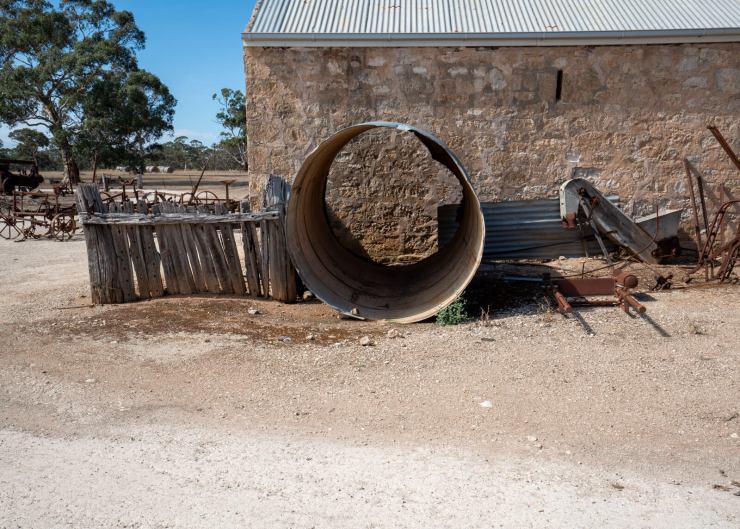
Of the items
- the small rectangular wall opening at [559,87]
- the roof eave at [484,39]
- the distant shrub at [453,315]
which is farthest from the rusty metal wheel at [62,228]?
the small rectangular wall opening at [559,87]

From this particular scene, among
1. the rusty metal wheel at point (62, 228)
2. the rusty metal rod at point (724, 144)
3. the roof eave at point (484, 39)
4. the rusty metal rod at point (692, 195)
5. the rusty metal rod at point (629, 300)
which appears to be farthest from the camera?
the rusty metal wheel at point (62, 228)

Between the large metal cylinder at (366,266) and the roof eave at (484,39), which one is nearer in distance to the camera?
the large metal cylinder at (366,266)

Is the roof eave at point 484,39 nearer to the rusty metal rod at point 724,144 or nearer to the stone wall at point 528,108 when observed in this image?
the stone wall at point 528,108

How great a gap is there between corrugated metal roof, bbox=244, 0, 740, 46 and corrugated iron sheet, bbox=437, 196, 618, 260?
240cm

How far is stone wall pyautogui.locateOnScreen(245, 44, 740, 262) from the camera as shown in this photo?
30.2 ft

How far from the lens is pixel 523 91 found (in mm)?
9320

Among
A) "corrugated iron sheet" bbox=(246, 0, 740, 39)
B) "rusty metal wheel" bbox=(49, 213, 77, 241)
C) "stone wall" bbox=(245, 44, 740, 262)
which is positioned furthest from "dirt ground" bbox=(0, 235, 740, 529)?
"rusty metal wheel" bbox=(49, 213, 77, 241)

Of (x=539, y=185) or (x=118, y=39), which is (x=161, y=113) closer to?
(x=118, y=39)

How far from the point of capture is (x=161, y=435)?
430cm

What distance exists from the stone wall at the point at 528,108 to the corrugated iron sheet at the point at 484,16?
0.30m

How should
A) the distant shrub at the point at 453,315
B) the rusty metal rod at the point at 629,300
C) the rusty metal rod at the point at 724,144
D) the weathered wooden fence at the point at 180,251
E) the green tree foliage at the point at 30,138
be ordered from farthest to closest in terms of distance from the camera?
the green tree foliage at the point at 30,138
the rusty metal rod at the point at 724,144
the weathered wooden fence at the point at 180,251
the distant shrub at the point at 453,315
the rusty metal rod at the point at 629,300

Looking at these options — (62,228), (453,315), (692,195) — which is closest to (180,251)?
(453,315)

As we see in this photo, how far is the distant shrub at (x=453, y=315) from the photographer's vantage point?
267 inches

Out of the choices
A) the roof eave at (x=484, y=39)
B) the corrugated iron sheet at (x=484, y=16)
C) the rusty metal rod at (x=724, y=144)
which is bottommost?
the rusty metal rod at (x=724, y=144)
